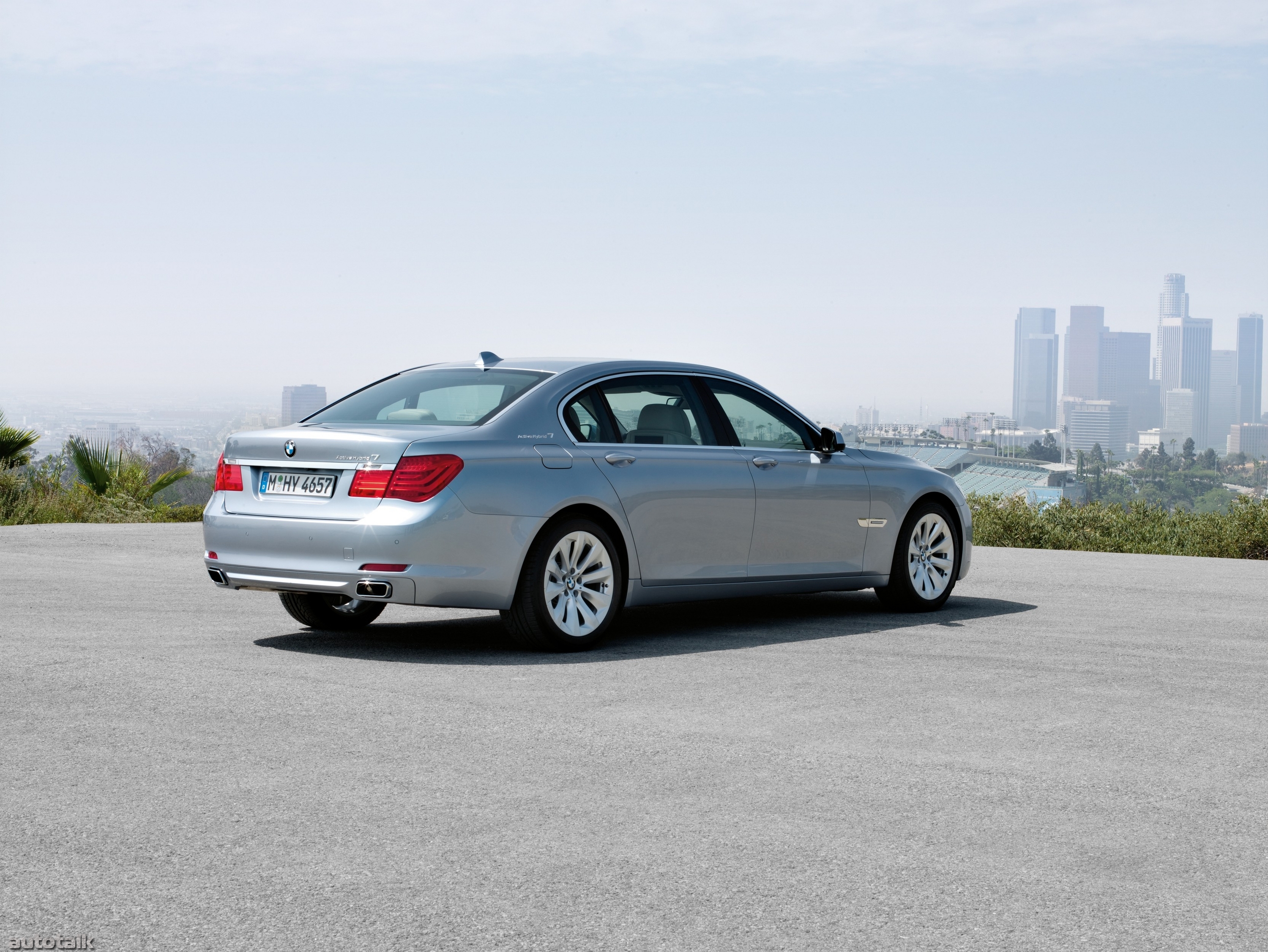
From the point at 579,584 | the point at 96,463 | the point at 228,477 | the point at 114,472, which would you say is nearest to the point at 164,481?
the point at 114,472

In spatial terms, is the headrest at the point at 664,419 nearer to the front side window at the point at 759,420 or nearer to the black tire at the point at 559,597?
the front side window at the point at 759,420

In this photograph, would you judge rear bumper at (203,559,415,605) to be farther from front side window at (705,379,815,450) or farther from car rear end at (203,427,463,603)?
front side window at (705,379,815,450)

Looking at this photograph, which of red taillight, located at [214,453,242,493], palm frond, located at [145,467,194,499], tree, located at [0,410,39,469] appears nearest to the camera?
red taillight, located at [214,453,242,493]

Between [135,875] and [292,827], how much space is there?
1.89 ft

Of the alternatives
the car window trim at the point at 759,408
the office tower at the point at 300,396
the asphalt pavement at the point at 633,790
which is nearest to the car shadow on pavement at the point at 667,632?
the asphalt pavement at the point at 633,790

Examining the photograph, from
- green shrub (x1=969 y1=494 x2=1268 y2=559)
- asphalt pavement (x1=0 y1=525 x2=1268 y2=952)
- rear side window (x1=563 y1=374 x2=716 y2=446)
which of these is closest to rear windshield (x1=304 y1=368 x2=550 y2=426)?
rear side window (x1=563 y1=374 x2=716 y2=446)

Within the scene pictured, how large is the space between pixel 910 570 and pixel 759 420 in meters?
1.69

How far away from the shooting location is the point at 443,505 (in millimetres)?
7434

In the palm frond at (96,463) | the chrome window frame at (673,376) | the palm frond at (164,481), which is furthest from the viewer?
the palm frond at (96,463)

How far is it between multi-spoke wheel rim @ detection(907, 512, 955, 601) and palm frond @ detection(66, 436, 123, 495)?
1740 cm

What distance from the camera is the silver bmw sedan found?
7.47m

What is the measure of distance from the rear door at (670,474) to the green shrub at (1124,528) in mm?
11456

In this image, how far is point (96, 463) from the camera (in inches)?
946

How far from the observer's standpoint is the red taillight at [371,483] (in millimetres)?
7453
